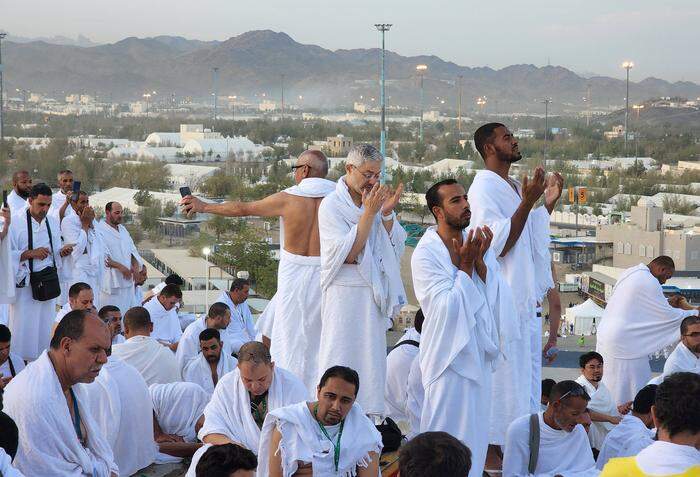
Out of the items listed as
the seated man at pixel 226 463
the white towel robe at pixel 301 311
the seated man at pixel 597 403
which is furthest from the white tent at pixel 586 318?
the seated man at pixel 226 463

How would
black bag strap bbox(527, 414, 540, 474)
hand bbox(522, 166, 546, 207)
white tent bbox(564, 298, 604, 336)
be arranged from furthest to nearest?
white tent bbox(564, 298, 604, 336)
black bag strap bbox(527, 414, 540, 474)
hand bbox(522, 166, 546, 207)

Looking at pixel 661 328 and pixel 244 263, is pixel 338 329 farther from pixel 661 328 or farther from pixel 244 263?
pixel 244 263

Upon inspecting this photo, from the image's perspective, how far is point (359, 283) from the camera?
6176 millimetres

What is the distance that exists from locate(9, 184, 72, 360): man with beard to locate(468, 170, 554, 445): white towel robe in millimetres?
3774

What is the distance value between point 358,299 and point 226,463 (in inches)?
108

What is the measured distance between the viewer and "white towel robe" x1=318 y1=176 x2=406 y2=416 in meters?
6.14

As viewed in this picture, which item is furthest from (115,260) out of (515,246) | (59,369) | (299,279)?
(59,369)

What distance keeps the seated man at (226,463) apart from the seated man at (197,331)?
4.25m

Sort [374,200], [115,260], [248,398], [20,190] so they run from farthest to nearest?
[115,260] < [20,190] < [374,200] < [248,398]

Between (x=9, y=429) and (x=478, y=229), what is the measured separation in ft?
7.36

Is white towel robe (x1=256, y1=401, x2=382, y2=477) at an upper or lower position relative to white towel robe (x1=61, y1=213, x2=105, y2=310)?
lower

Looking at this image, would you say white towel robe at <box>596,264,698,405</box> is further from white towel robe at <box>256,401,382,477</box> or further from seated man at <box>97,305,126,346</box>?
white towel robe at <box>256,401,382,477</box>

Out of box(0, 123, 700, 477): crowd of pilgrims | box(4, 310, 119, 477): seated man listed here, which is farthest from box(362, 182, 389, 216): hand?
box(4, 310, 119, 477): seated man

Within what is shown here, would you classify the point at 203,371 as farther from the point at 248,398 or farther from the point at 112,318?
the point at 248,398
